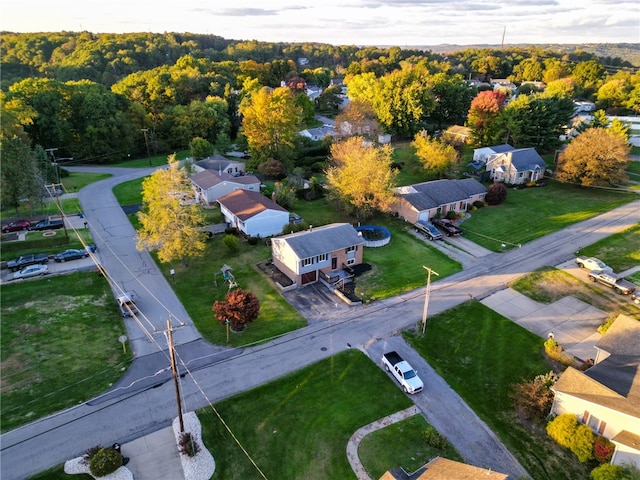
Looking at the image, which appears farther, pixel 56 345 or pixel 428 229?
pixel 428 229

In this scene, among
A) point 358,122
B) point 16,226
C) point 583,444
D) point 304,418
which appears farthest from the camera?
point 358,122

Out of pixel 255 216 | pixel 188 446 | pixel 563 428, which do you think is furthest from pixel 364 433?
pixel 255 216

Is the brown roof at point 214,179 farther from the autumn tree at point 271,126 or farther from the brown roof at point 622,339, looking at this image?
the brown roof at point 622,339

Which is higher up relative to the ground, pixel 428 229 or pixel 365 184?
pixel 365 184

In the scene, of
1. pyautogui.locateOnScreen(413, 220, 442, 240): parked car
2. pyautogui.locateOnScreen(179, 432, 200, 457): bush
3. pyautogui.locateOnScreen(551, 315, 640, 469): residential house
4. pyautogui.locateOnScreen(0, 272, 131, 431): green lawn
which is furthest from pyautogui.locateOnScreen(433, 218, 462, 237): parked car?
pyautogui.locateOnScreen(179, 432, 200, 457): bush

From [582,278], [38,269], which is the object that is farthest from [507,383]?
[38,269]

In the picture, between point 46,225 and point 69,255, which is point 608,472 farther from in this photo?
point 46,225

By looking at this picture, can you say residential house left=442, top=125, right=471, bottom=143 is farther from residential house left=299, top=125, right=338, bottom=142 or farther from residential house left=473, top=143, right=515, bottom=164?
residential house left=299, top=125, right=338, bottom=142

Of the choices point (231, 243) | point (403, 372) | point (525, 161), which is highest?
point (525, 161)
